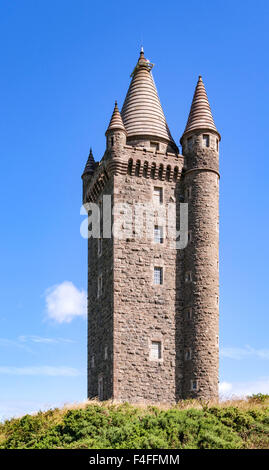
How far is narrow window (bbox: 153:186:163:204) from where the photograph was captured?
4228 centimetres

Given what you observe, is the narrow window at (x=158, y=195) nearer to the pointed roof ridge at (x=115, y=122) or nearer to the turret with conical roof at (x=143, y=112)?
the turret with conical roof at (x=143, y=112)

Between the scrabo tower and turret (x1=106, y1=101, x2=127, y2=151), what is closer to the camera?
the scrabo tower

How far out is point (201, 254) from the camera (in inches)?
1620

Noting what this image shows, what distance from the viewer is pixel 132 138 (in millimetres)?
43781

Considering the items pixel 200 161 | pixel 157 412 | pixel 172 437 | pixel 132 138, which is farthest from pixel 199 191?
pixel 172 437

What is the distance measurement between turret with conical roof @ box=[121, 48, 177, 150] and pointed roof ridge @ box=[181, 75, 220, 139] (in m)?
1.75

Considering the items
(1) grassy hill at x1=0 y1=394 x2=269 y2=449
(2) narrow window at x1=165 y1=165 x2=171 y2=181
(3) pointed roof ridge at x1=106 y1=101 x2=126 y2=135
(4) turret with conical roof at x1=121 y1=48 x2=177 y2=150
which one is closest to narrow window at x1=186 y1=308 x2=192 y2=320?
(1) grassy hill at x1=0 y1=394 x2=269 y2=449

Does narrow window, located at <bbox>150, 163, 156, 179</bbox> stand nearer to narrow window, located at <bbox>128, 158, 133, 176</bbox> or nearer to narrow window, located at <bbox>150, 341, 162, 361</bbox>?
narrow window, located at <bbox>128, 158, 133, 176</bbox>

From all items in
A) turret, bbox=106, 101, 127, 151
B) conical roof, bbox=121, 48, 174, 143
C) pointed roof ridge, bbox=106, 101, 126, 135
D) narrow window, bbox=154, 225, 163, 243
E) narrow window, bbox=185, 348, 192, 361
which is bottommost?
narrow window, bbox=185, 348, 192, 361

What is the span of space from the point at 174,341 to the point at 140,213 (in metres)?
7.49

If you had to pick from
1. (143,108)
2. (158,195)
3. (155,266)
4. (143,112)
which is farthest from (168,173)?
(155,266)

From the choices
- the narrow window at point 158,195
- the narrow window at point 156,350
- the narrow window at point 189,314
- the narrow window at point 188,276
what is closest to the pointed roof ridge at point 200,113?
the narrow window at point 158,195

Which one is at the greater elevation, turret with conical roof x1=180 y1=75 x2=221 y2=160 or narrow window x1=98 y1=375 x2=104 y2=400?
turret with conical roof x1=180 y1=75 x2=221 y2=160

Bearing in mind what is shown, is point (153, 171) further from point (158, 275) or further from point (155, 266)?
point (158, 275)
